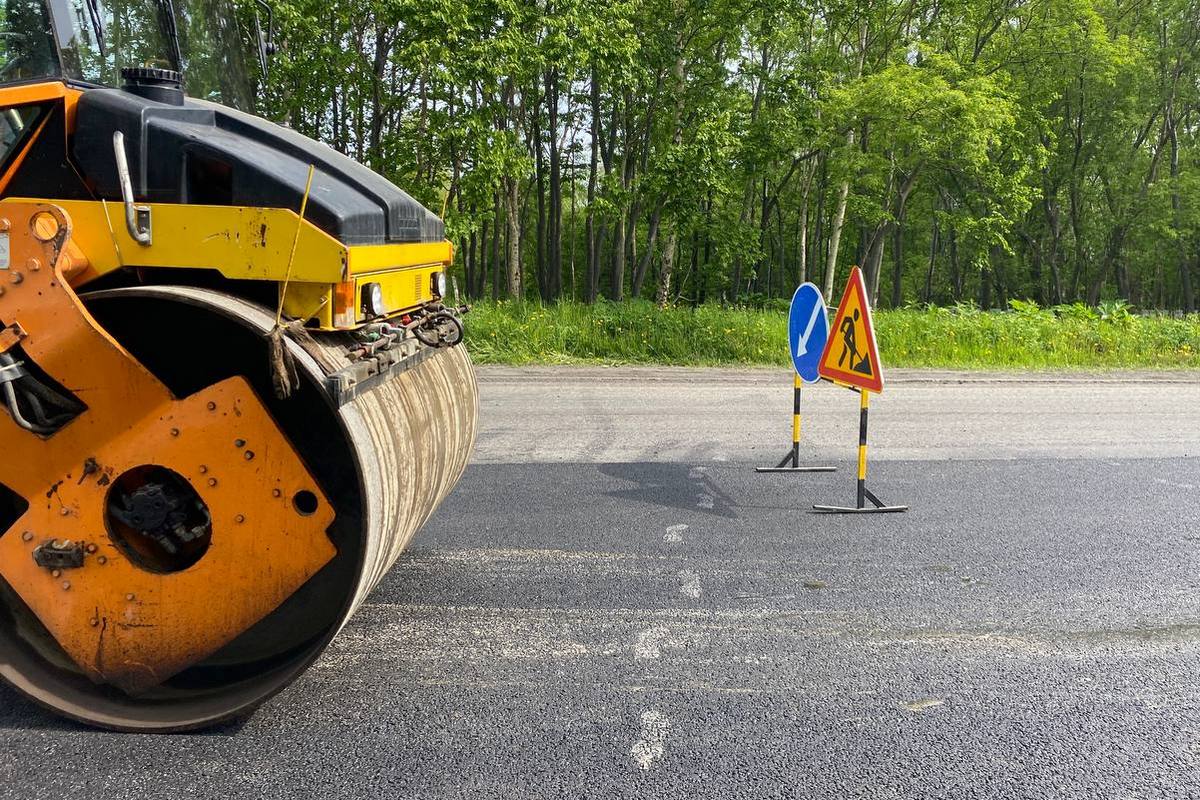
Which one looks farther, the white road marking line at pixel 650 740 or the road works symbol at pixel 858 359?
the road works symbol at pixel 858 359

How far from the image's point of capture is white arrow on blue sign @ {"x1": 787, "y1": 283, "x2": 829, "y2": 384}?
21.4 ft

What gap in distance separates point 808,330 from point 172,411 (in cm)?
485

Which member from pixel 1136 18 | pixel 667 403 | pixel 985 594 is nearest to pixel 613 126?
pixel 667 403

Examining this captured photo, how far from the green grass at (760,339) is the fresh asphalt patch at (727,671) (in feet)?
27.0

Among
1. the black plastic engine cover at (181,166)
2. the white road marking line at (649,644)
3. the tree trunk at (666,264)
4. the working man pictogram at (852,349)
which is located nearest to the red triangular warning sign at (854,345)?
the working man pictogram at (852,349)

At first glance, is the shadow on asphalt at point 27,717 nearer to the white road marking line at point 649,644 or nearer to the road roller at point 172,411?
the road roller at point 172,411

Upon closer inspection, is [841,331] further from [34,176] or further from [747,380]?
[747,380]

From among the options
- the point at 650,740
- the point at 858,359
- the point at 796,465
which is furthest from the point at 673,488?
the point at 650,740

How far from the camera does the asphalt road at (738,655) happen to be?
9.04 feet

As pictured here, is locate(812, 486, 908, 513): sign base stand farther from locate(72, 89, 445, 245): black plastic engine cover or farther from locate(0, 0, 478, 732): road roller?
locate(72, 89, 445, 245): black plastic engine cover

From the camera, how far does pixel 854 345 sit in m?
5.92

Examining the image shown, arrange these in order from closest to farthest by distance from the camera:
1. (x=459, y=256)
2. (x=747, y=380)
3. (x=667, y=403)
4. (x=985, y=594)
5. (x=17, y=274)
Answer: (x=17, y=274) < (x=985, y=594) < (x=667, y=403) < (x=747, y=380) < (x=459, y=256)

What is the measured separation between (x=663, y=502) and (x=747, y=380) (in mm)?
6226

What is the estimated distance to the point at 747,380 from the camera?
11.7m
